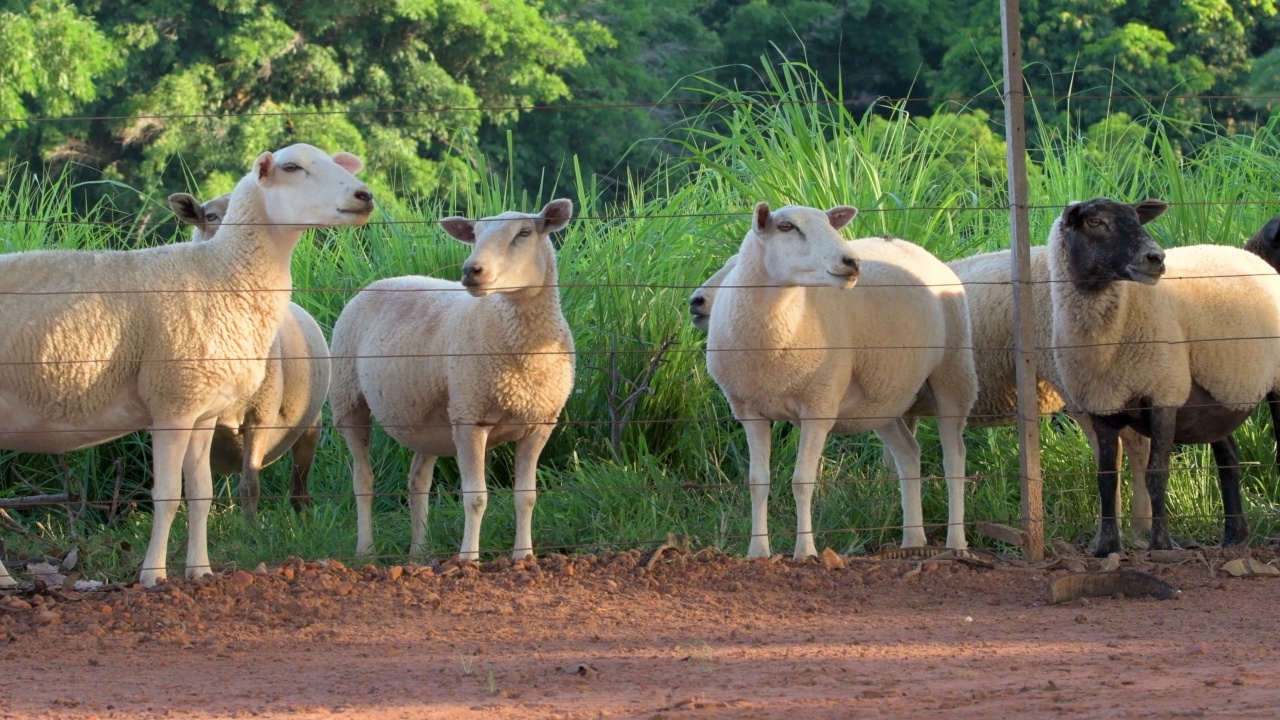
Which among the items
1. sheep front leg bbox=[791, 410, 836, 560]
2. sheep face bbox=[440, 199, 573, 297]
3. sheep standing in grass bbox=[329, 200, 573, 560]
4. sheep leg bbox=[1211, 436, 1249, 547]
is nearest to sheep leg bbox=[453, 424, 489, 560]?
sheep standing in grass bbox=[329, 200, 573, 560]

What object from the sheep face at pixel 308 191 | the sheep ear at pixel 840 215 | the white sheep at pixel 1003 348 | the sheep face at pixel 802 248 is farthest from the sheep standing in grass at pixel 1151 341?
the sheep face at pixel 308 191

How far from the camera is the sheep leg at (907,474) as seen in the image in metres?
7.19

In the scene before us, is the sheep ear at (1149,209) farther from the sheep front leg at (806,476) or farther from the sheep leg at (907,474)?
the sheep front leg at (806,476)

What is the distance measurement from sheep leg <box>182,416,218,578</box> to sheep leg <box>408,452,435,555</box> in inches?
48.6

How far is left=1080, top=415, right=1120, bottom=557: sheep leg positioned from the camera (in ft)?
22.9

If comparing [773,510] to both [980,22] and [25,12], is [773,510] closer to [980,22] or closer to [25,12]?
[25,12]

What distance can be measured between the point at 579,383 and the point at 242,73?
→ 13.7 meters

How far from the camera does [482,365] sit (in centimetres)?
688

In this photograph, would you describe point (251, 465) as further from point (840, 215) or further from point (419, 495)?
point (840, 215)

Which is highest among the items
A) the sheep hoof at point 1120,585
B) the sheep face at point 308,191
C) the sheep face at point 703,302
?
the sheep face at point 308,191

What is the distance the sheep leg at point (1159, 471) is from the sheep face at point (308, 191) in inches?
142

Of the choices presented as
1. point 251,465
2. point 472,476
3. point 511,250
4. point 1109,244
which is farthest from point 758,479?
point 251,465

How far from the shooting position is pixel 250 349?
628cm

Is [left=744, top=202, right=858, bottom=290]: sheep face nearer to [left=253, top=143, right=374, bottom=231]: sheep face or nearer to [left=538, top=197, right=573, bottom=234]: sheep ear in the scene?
[left=538, top=197, right=573, bottom=234]: sheep ear
